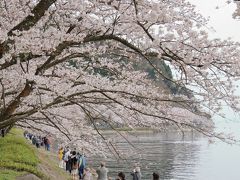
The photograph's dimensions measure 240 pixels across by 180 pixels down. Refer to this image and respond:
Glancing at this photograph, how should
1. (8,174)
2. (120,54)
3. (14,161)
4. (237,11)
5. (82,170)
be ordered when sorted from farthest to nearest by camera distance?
(82,170) < (14,161) < (8,174) < (120,54) < (237,11)

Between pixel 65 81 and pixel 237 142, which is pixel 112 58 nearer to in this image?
pixel 65 81

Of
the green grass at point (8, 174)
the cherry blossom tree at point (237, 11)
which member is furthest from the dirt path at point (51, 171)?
the cherry blossom tree at point (237, 11)

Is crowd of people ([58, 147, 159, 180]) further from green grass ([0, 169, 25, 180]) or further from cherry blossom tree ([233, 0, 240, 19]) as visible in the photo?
cherry blossom tree ([233, 0, 240, 19])

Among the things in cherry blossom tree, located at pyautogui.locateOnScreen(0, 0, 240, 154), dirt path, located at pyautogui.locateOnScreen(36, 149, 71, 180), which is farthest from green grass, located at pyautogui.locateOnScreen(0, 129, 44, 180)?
cherry blossom tree, located at pyautogui.locateOnScreen(0, 0, 240, 154)

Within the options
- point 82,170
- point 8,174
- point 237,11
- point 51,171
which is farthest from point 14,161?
point 237,11

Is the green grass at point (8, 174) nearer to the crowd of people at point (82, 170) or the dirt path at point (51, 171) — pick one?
the crowd of people at point (82, 170)

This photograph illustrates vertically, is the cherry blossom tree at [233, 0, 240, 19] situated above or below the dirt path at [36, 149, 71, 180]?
above

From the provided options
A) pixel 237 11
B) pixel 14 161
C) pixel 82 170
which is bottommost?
pixel 82 170

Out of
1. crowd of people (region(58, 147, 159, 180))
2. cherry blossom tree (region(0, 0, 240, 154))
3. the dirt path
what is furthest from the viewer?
the dirt path

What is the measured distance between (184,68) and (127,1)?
1228 mm

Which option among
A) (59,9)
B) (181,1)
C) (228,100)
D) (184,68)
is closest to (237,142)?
(228,100)

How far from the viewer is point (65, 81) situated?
6.86 meters

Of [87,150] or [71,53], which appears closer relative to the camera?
[71,53]

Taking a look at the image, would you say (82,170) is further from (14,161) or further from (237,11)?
(237,11)
